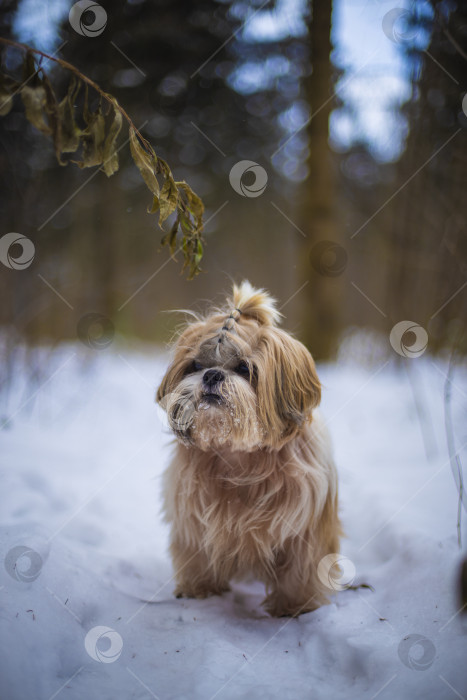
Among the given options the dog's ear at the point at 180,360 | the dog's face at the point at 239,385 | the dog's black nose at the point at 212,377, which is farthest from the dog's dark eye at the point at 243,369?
the dog's ear at the point at 180,360

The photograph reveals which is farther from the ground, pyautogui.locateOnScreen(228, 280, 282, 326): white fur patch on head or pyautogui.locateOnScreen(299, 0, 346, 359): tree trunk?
pyautogui.locateOnScreen(299, 0, 346, 359): tree trunk

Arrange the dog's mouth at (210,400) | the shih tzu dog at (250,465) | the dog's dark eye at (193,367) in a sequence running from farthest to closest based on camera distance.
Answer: the dog's dark eye at (193,367), the shih tzu dog at (250,465), the dog's mouth at (210,400)

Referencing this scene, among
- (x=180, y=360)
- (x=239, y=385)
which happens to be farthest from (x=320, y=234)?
(x=239, y=385)

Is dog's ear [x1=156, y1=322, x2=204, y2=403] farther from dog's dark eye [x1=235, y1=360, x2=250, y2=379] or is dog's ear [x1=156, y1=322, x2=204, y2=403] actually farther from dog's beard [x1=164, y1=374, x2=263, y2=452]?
dog's dark eye [x1=235, y1=360, x2=250, y2=379]

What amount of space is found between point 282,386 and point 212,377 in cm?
36

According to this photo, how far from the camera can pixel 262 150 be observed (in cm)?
724

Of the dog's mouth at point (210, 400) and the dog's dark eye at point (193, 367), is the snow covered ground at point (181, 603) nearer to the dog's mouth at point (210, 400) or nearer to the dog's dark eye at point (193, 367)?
the dog's dark eye at point (193, 367)

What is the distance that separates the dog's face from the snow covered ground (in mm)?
584

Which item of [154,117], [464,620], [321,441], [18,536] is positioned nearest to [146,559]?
[18,536]

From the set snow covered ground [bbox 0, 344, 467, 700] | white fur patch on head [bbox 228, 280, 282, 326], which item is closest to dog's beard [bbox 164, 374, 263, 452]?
white fur patch on head [bbox 228, 280, 282, 326]

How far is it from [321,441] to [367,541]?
37.9 inches

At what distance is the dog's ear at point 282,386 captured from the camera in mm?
2025

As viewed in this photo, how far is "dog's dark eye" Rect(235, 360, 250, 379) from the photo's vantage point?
6.86 ft

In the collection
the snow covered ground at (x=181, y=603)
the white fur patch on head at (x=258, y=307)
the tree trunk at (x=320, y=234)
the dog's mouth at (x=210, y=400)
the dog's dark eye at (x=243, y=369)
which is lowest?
the snow covered ground at (x=181, y=603)
